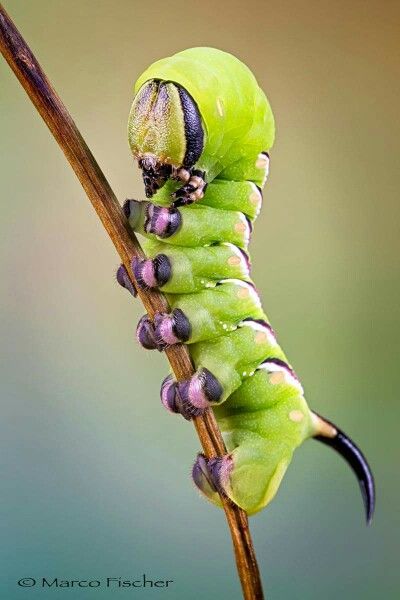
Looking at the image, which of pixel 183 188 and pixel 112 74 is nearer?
pixel 183 188

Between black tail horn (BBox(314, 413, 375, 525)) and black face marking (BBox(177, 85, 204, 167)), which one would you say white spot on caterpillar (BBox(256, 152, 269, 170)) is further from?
black tail horn (BBox(314, 413, 375, 525))

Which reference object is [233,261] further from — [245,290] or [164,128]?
[164,128]

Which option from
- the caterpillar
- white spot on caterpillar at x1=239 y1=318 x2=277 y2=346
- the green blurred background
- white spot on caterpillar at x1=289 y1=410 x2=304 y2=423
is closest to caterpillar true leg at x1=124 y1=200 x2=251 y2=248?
the caterpillar

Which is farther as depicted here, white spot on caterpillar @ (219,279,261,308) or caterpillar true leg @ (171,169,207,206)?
white spot on caterpillar @ (219,279,261,308)

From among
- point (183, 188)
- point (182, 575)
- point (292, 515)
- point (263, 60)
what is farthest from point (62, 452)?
point (183, 188)

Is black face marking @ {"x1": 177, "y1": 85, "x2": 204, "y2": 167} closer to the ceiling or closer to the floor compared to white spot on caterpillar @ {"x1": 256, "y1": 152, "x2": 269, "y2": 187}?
closer to the floor

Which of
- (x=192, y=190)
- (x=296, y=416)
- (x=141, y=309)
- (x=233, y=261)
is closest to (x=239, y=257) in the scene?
(x=233, y=261)

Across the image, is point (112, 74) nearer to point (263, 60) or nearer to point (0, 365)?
point (263, 60)

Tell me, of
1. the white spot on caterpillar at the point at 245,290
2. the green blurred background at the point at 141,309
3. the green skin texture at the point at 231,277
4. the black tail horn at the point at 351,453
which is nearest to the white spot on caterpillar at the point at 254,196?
the green skin texture at the point at 231,277
